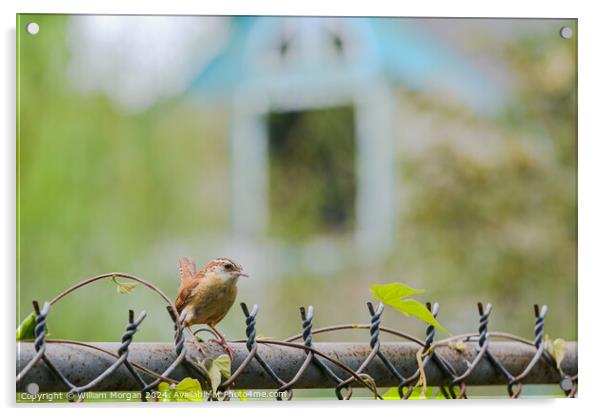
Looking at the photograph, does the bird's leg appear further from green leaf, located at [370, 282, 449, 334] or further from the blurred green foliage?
the blurred green foliage

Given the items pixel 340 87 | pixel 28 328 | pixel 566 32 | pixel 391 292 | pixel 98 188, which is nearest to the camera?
pixel 28 328

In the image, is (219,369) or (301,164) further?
(301,164)

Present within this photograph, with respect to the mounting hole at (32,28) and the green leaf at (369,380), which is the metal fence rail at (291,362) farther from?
the mounting hole at (32,28)

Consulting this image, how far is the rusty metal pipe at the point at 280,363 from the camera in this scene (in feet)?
2.48

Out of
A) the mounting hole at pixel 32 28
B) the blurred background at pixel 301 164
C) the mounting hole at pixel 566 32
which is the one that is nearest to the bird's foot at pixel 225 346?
the blurred background at pixel 301 164

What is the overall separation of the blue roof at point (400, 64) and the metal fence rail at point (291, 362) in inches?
23.6

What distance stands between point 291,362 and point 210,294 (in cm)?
16

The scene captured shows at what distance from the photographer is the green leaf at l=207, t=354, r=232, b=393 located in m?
0.83

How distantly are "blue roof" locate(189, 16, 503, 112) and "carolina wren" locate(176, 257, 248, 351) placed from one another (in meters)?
0.51

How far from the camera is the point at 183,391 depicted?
0.86 metres

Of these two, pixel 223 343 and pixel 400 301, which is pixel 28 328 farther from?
pixel 400 301

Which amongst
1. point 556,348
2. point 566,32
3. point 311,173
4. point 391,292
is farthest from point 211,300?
point 311,173

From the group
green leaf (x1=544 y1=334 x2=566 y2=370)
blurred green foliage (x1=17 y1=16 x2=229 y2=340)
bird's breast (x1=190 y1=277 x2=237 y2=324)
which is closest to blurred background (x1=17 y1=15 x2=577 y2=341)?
blurred green foliage (x1=17 y1=16 x2=229 y2=340)
